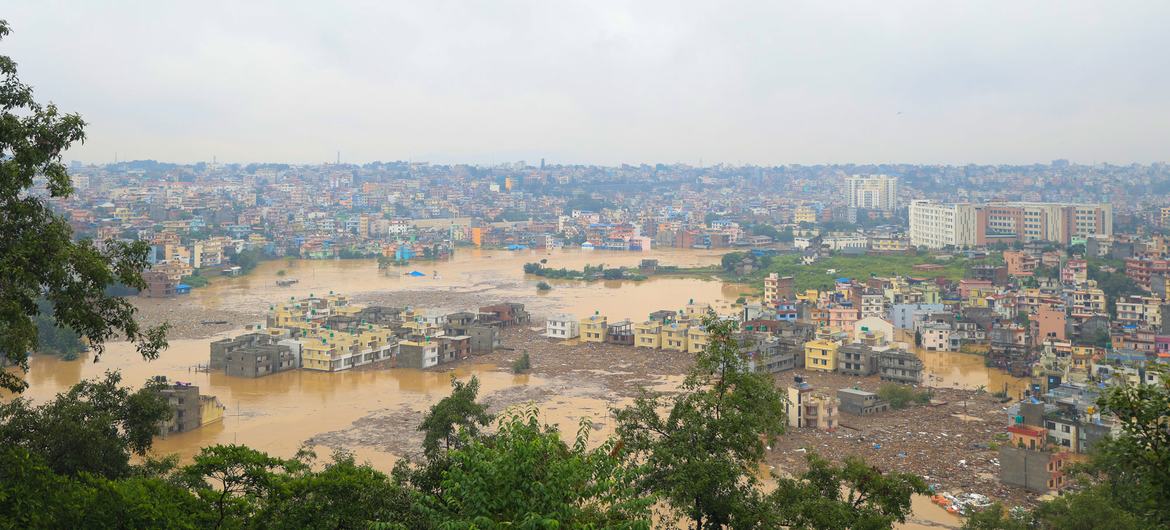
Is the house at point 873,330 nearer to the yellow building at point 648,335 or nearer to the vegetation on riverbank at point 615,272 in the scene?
the yellow building at point 648,335

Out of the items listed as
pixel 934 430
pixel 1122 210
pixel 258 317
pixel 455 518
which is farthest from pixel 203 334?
pixel 1122 210

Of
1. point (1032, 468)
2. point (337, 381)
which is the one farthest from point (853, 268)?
point (1032, 468)

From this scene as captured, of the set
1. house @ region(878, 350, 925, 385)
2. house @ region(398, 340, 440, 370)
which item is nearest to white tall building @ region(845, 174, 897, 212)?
house @ region(878, 350, 925, 385)

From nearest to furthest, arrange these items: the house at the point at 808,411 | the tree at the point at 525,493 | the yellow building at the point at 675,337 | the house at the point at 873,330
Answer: the tree at the point at 525,493 → the house at the point at 808,411 → the house at the point at 873,330 → the yellow building at the point at 675,337

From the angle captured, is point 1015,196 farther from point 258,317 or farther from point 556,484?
point 556,484

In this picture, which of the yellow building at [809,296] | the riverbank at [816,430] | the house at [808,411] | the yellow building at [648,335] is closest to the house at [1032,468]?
the riverbank at [816,430]

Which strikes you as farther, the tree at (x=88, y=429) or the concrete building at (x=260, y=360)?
the concrete building at (x=260, y=360)

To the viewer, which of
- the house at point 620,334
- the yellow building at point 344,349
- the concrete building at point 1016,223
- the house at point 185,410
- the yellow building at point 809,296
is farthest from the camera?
the concrete building at point 1016,223
